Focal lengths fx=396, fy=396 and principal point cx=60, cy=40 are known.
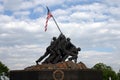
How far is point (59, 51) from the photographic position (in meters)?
26.7

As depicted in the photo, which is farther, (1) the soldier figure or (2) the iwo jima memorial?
(1) the soldier figure

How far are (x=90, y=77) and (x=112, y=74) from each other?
40.3m

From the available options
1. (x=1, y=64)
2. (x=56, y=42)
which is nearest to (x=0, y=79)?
(x=1, y=64)

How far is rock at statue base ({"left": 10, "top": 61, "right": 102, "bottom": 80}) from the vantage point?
24125mm

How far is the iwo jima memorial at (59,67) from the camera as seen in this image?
79.2 ft

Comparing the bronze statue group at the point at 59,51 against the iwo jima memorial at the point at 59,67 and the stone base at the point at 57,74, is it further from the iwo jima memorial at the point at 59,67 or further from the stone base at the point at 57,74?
the stone base at the point at 57,74

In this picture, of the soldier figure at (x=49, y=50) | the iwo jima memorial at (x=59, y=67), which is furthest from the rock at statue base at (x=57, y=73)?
the soldier figure at (x=49, y=50)

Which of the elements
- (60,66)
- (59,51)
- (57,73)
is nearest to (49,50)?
(59,51)

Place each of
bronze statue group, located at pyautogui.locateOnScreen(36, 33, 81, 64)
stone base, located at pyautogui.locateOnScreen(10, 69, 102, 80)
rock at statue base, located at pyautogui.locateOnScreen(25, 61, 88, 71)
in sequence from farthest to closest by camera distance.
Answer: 1. bronze statue group, located at pyautogui.locateOnScreen(36, 33, 81, 64)
2. rock at statue base, located at pyautogui.locateOnScreen(25, 61, 88, 71)
3. stone base, located at pyautogui.locateOnScreen(10, 69, 102, 80)

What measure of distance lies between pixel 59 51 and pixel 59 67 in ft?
6.37

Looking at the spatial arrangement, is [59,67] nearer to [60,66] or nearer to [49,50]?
[60,66]

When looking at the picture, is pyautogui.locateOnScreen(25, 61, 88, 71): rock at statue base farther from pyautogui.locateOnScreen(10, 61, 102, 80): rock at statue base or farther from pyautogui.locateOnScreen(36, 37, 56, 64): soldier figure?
pyautogui.locateOnScreen(36, 37, 56, 64): soldier figure

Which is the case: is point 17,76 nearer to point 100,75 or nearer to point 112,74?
point 100,75

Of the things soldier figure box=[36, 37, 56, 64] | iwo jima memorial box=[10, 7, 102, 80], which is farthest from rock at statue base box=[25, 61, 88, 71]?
soldier figure box=[36, 37, 56, 64]
